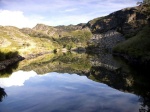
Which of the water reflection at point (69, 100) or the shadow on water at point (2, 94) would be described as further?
the shadow on water at point (2, 94)

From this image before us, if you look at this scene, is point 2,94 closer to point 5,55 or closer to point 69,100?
point 69,100

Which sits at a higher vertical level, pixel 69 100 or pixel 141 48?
pixel 69 100

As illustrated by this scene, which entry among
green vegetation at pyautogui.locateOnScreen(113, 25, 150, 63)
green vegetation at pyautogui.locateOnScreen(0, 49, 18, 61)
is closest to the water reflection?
green vegetation at pyautogui.locateOnScreen(113, 25, 150, 63)

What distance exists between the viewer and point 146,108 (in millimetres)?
35719

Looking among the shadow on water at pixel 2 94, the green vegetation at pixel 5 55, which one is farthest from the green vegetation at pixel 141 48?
the green vegetation at pixel 5 55

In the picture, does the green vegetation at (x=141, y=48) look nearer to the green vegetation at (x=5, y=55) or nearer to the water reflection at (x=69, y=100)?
the water reflection at (x=69, y=100)

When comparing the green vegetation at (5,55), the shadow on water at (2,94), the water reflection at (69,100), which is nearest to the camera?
the water reflection at (69,100)

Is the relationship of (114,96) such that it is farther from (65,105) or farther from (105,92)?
(65,105)

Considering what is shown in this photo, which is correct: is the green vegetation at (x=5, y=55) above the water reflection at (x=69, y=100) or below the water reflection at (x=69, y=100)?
below

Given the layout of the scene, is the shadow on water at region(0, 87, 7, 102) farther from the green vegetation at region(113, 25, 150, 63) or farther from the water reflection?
the green vegetation at region(113, 25, 150, 63)

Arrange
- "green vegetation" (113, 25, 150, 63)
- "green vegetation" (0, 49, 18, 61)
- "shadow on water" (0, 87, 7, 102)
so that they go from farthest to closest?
"green vegetation" (0, 49, 18, 61) → "green vegetation" (113, 25, 150, 63) → "shadow on water" (0, 87, 7, 102)

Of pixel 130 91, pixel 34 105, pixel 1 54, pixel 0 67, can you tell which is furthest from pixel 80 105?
pixel 1 54

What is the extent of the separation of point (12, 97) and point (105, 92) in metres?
19.0

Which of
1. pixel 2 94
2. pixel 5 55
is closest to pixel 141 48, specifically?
pixel 5 55
